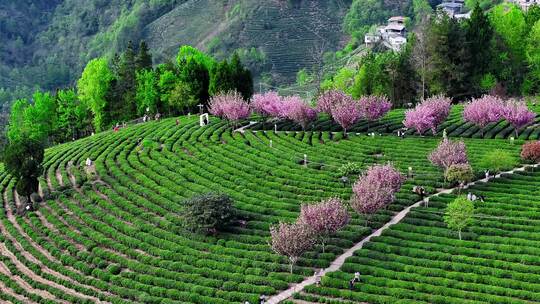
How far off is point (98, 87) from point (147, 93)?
9697 millimetres

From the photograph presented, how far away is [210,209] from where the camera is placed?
56.9 m

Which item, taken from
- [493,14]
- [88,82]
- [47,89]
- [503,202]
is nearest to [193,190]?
[503,202]

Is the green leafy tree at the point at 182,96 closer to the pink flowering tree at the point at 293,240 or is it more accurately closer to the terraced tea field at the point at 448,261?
the terraced tea field at the point at 448,261

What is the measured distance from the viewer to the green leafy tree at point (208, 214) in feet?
186

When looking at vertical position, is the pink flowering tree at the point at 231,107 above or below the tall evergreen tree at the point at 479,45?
below

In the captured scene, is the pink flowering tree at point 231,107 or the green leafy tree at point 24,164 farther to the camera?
the pink flowering tree at point 231,107

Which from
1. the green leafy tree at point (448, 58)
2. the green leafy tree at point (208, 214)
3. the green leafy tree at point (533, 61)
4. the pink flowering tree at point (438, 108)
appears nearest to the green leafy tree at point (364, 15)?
→ the green leafy tree at point (533, 61)

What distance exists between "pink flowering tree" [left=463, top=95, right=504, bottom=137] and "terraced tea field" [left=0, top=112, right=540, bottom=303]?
3321mm

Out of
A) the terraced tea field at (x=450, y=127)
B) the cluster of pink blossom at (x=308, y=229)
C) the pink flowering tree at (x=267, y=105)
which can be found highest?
the pink flowering tree at (x=267, y=105)

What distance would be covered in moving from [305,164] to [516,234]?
2245cm

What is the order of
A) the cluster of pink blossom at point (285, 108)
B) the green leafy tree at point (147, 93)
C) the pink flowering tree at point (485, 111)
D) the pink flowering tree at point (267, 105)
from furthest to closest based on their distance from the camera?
the green leafy tree at point (147, 93), the pink flowering tree at point (267, 105), the cluster of pink blossom at point (285, 108), the pink flowering tree at point (485, 111)

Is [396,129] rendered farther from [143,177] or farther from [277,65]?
[277,65]

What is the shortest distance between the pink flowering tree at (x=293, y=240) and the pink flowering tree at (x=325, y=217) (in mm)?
826

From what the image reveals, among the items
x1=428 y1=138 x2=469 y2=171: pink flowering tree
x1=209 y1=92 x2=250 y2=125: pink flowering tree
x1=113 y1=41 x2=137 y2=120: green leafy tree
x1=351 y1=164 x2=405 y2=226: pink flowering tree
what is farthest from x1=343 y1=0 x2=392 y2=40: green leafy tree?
x1=351 y1=164 x2=405 y2=226: pink flowering tree
